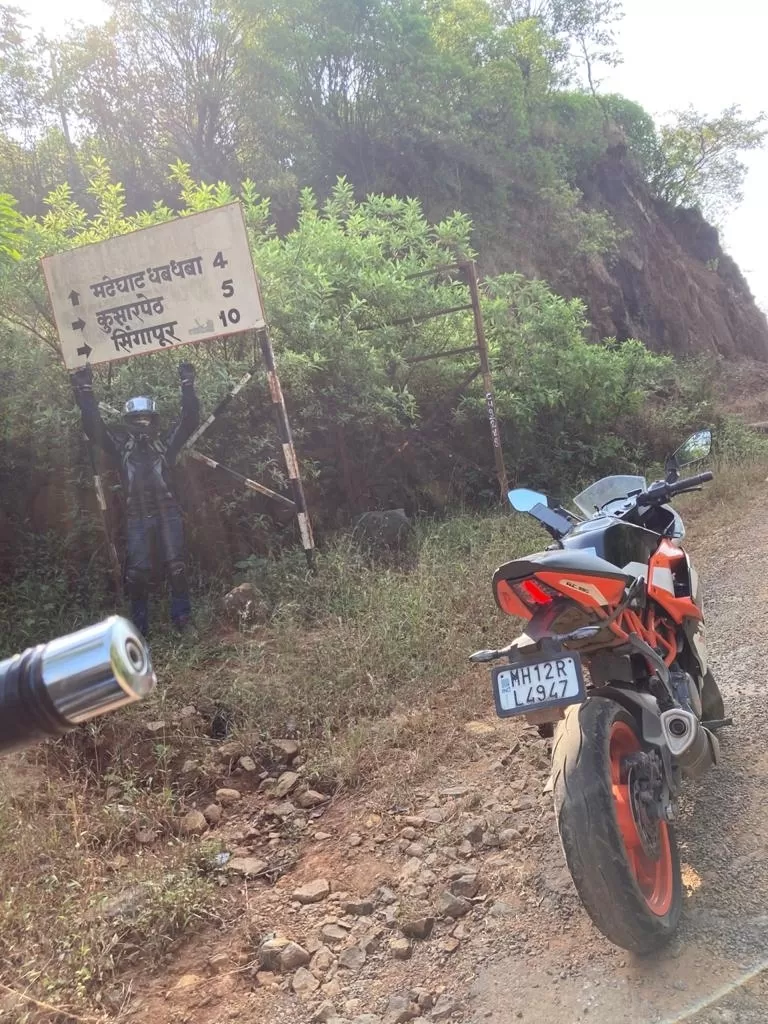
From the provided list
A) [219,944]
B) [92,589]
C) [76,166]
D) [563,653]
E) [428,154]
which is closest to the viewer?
[563,653]

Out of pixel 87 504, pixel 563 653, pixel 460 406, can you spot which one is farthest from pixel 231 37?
pixel 563 653

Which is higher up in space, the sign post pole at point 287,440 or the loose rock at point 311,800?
the sign post pole at point 287,440

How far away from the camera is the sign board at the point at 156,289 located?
20.2 feet

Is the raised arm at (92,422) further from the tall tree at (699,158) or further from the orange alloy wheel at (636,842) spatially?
the tall tree at (699,158)

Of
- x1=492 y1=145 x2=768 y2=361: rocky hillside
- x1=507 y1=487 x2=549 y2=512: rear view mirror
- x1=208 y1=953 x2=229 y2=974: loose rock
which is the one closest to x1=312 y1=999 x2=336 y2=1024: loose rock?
x1=208 y1=953 x2=229 y2=974: loose rock

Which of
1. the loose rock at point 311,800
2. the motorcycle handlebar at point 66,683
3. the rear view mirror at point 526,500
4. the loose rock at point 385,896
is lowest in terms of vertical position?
the loose rock at point 385,896

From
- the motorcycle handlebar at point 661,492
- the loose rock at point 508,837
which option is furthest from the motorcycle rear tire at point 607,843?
the motorcycle handlebar at point 661,492

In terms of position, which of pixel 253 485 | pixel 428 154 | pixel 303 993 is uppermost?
pixel 428 154

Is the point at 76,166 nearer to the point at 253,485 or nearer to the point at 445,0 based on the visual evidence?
the point at 445,0

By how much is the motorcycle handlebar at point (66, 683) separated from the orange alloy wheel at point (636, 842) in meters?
1.90

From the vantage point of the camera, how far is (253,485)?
6.55 m

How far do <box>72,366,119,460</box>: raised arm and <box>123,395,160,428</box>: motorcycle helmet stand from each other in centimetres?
27

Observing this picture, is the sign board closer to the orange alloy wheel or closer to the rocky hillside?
the orange alloy wheel

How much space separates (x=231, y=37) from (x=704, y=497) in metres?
13.1
